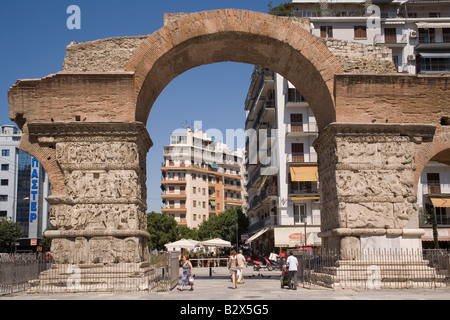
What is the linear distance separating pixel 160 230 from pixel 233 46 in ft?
129

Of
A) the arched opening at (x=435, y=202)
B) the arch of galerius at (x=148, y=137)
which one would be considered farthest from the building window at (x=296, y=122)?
the arch of galerius at (x=148, y=137)

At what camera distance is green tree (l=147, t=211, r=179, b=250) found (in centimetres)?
5022

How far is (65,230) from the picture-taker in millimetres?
12484

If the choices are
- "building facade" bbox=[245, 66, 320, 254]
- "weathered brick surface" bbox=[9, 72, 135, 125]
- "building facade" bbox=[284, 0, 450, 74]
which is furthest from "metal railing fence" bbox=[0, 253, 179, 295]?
"building facade" bbox=[284, 0, 450, 74]

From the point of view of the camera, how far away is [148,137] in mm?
14281

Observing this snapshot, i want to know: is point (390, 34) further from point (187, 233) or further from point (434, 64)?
point (187, 233)

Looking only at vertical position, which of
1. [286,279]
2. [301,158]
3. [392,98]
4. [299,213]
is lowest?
[286,279]

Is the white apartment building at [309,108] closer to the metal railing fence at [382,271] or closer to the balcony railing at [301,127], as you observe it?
the balcony railing at [301,127]

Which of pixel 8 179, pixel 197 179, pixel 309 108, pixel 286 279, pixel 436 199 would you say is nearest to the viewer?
pixel 286 279

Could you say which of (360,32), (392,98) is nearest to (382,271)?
(392,98)

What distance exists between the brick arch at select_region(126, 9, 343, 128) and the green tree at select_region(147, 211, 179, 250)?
37021 mm

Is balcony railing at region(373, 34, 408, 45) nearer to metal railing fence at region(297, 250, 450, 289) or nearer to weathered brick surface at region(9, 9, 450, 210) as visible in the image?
weathered brick surface at region(9, 9, 450, 210)
